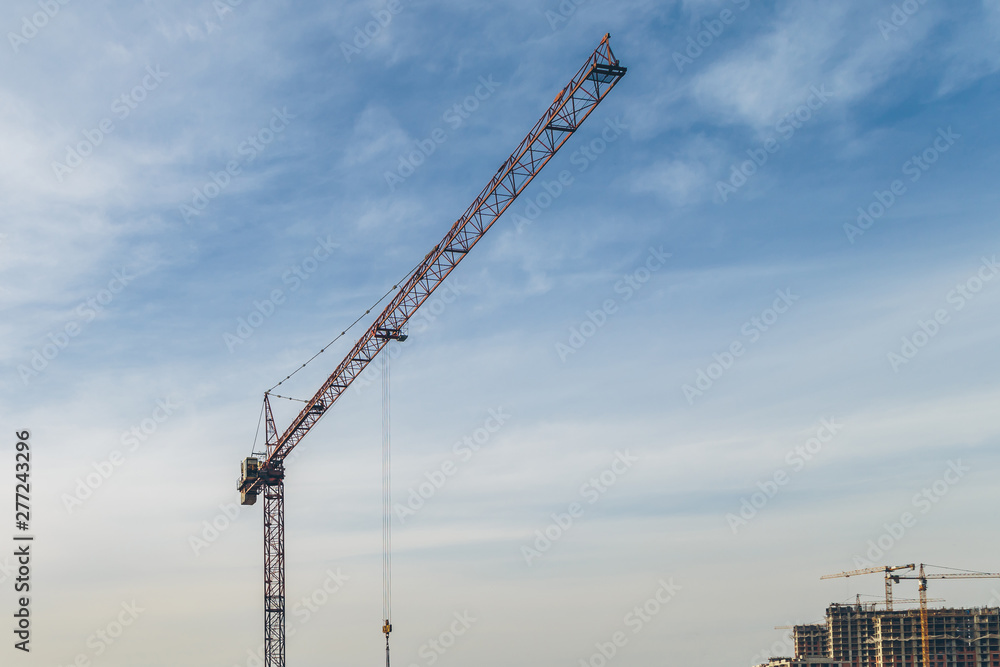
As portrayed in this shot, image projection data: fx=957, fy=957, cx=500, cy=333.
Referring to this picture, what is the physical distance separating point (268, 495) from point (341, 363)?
73.0 ft

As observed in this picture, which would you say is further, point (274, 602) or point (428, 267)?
point (274, 602)

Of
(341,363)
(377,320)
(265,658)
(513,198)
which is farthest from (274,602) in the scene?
(513,198)

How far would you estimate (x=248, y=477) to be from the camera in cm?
11469

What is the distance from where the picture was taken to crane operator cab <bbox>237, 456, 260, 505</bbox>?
11475cm

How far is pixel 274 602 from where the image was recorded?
113 m

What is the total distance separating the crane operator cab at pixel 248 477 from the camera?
376 ft

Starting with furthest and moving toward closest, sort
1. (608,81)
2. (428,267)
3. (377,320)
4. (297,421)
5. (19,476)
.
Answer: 1. (297,421)
2. (377,320)
3. (428,267)
4. (608,81)
5. (19,476)

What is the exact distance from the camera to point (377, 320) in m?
99.9

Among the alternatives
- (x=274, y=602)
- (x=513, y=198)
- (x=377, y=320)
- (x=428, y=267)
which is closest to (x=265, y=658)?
(x=274, y=602)

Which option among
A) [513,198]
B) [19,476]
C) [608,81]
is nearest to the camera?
[19,476]

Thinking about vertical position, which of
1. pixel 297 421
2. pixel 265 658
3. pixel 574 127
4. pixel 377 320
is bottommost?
pixel 265 658

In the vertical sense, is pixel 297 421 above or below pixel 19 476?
above

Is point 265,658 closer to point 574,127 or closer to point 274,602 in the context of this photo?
point 274,602

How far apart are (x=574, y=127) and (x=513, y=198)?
9244mm
